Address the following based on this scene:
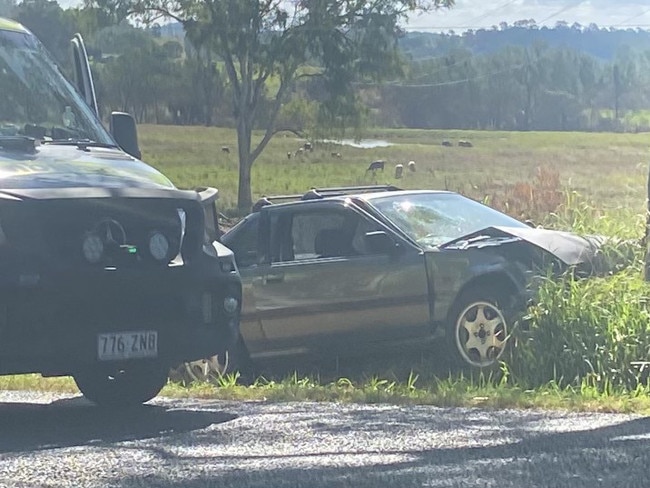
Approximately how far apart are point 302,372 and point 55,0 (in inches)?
256

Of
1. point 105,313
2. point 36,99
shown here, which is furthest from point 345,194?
point 105,313

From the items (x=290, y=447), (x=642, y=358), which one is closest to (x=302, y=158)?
(x=642, y=358)

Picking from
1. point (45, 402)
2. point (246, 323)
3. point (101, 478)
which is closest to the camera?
point (101, 478)

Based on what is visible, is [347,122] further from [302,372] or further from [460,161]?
[302,372]

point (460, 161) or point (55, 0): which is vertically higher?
point (55, 0)

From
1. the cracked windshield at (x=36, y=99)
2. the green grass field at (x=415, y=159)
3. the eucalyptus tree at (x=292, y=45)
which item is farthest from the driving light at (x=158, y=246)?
the eucalyptus tree at (x=292, y=45)

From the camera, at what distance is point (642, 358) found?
10.1 metres

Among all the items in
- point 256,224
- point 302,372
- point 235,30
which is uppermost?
point 235,30

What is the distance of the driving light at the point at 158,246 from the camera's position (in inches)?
321

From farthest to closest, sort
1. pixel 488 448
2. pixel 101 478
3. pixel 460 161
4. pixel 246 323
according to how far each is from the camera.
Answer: pixel 460 161 → pixel 246 323 → pixel 488 448 → pixel 101 478

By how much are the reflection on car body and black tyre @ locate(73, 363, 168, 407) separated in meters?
1.98

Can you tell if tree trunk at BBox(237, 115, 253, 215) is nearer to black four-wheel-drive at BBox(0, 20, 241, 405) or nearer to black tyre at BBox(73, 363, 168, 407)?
black tyre at BBox(73, 363, 168, 407)

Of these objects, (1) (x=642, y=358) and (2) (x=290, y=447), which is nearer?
(2) (x=290, y=447)

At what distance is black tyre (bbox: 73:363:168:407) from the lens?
930cm
